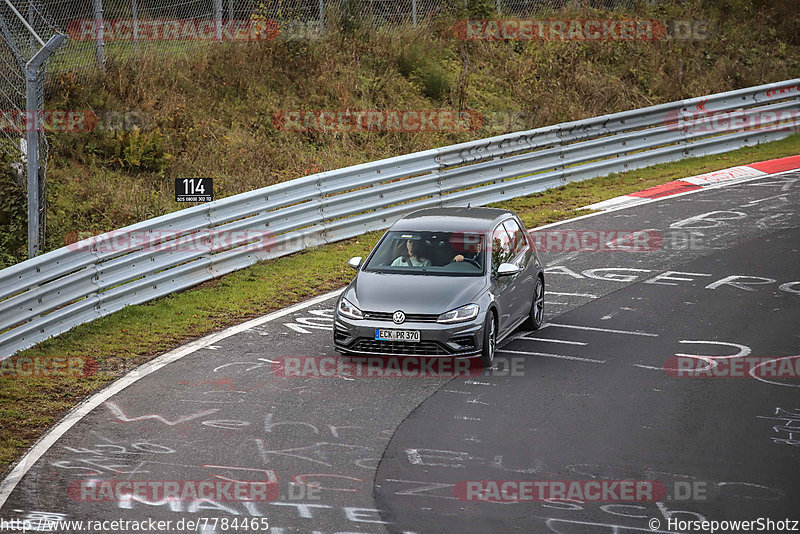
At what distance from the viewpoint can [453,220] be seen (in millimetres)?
13039

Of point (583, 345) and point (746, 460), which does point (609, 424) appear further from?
point (583, 345)

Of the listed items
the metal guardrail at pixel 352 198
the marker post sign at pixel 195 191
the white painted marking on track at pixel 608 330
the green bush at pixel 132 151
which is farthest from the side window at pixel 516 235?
the green bush at pixel 132 151

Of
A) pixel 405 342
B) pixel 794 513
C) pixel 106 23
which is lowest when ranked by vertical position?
pixel 794 513

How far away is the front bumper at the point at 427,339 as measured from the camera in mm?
11219

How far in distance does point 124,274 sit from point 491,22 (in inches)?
691

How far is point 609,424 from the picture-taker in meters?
9.69

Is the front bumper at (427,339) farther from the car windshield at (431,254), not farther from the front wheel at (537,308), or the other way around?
the front wheel at (537,308)

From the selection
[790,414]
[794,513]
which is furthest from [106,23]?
[794,513]

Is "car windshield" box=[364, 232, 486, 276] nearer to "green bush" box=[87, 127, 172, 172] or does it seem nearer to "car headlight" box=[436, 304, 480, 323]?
"car headlight" box=[436, 304, 480, 323]

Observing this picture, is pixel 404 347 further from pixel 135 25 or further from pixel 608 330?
pixel 135 25

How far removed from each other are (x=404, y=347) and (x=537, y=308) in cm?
255

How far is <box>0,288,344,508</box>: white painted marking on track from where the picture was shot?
8.70 meters

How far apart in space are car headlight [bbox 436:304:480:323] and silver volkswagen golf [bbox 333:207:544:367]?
0.01 m

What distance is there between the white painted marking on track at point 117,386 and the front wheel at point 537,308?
10.1ft
